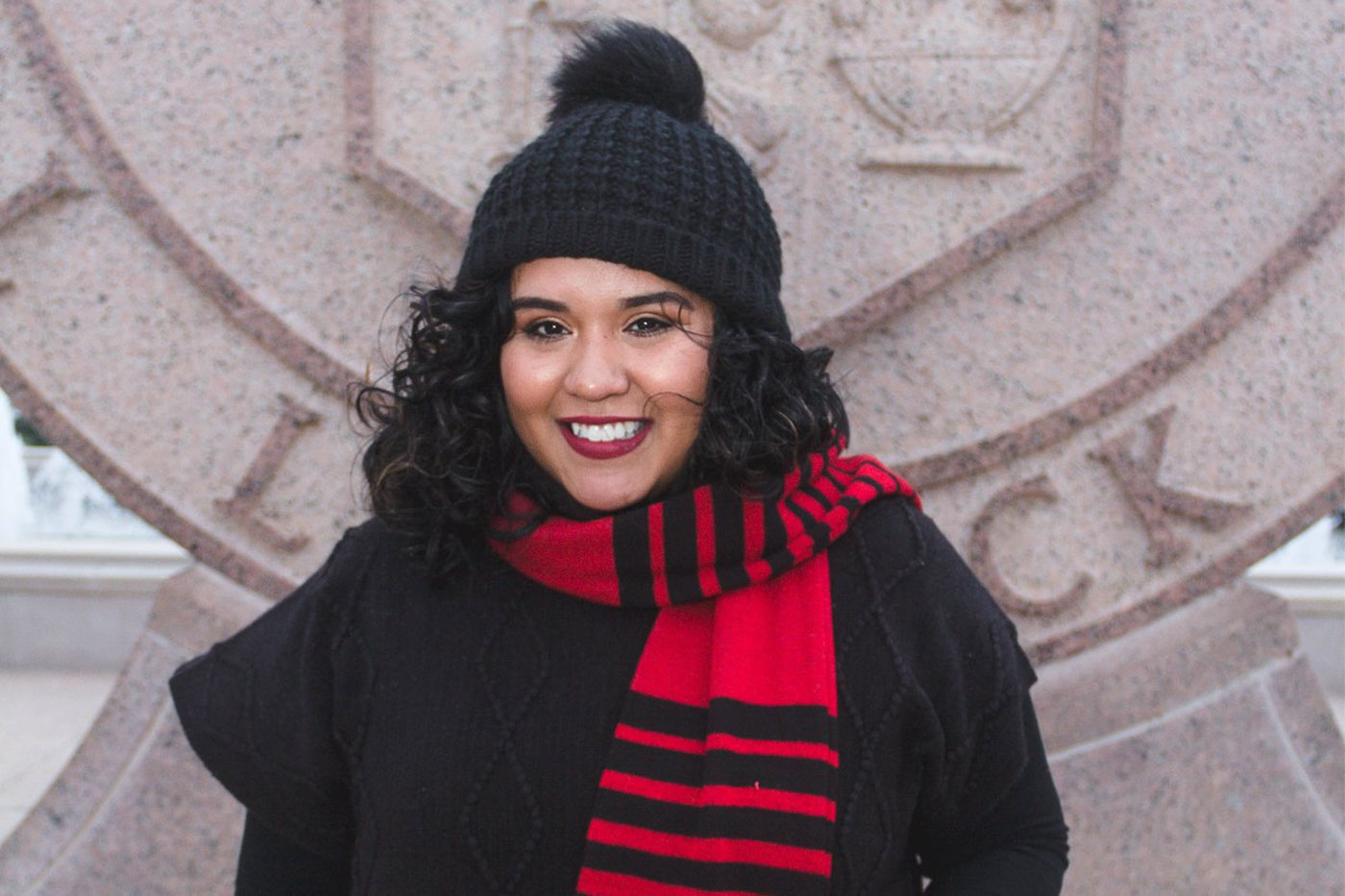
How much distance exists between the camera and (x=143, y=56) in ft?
6.40

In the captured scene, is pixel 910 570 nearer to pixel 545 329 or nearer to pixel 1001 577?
pixel 545 329

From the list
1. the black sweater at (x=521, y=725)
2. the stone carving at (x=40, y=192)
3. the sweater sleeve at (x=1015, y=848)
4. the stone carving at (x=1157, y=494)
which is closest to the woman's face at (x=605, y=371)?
the black sweater at (x=521, y=725)

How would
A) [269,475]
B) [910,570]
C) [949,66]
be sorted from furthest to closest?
[269,475] < [949,66] < [910,570]

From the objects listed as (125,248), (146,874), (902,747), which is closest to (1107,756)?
(902,747)

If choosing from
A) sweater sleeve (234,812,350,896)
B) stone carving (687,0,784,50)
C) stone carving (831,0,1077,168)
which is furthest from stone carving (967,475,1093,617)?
sweater sleeve (234,812,350,896)

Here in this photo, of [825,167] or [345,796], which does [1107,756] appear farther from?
[345,796]

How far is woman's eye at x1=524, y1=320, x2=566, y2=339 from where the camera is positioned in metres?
1.23

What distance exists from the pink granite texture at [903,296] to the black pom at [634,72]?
1.87 ft

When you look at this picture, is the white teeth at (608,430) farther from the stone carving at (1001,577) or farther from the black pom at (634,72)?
the stone carving at (1001,577)

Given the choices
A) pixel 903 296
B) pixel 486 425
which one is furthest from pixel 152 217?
pixel 903 296

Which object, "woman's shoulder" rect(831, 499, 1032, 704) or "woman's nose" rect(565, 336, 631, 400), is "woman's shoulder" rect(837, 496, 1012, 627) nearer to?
"woman's shoulder" rect(831, 499, 1032, 704)

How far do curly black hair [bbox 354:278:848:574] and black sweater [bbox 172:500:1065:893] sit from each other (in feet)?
0.22

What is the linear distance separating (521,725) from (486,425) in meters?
0.37

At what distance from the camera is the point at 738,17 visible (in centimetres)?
189
